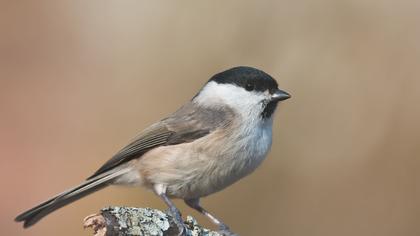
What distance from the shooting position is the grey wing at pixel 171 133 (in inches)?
147

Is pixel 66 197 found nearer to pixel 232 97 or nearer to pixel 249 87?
pixel 232 97

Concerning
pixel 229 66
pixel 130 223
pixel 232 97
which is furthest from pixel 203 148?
pixel 229 66

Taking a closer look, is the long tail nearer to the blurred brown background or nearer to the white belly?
Answer: the white belly

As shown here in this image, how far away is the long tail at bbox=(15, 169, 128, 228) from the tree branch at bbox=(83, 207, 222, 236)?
1.01m

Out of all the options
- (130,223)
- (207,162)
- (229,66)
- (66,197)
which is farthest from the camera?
(229,66)

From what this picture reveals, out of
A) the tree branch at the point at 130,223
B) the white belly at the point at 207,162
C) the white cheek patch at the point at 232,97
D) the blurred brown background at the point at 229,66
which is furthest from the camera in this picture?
the blurred brown background at the point at 229,66

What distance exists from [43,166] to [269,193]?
1.59 metres

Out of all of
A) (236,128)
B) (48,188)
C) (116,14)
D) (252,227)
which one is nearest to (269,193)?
(252,227)

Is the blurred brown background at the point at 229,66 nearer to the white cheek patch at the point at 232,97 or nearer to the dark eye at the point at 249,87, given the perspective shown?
the white cheek patch at the point at 232,97

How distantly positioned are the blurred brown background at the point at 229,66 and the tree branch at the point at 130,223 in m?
1.57

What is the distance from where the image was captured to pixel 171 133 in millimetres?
3807

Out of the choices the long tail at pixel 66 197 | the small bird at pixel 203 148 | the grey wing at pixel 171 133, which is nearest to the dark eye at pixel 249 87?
the small bird at pixel 203 148

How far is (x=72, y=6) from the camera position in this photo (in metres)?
5.43

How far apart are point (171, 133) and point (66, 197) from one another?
0.68 metres
